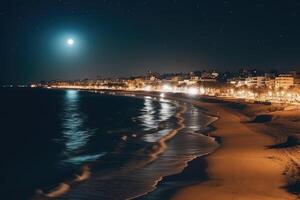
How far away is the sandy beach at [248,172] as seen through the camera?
1633 cm

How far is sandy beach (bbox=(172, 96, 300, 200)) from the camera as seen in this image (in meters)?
16.3

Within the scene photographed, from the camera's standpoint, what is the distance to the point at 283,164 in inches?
821

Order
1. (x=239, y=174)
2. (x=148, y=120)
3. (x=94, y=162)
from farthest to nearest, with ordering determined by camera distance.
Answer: (x=148, y=120) < (x=94, y=162) < (x=239, y=174)

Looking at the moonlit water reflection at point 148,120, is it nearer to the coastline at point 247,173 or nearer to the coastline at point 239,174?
the coastline at point 247,173

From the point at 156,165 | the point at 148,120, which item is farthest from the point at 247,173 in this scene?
the point at 148,120

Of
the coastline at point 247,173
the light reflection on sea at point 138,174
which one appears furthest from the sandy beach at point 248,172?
the light reflection on sea at point 138,174

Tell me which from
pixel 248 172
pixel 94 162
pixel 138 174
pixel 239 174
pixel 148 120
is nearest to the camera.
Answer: pixel 239 174

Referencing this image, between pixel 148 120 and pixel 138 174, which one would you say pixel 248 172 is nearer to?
pixel 138 174

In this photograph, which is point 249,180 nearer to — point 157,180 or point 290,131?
point 157,180

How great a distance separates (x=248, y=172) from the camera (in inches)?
784

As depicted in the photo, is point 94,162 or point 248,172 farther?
point 94,162

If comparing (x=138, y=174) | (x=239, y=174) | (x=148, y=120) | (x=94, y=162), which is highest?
(x=239, y=174)

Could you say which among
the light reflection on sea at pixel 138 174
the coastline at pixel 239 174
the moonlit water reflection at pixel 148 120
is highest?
the coastline at pixel 239 174

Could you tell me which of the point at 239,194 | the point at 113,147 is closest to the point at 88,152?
the point at 113,147
